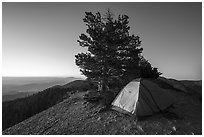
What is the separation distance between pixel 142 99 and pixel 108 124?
2.35 meters

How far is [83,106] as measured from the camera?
9352 mm

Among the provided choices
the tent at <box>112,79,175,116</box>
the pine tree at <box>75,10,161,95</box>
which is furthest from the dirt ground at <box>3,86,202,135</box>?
the pine tree at <box>75,10,161,95</box>

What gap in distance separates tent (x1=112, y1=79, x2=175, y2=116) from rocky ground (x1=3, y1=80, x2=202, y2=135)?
360 mm

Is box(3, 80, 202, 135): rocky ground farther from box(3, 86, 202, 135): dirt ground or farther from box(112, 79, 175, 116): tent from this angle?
box(112, 79, 175, 116): tent

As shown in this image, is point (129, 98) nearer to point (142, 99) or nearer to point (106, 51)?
point (142, 99)

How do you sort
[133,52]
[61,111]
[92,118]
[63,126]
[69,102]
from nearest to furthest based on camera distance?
[63,126] → [92,118] → [61,111] → [69,102] → [133,52]

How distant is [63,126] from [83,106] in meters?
2.58

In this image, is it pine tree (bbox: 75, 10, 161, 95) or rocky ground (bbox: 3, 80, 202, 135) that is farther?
pine tree (bbox: 75, 10, 161, 95)

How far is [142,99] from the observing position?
287 inches

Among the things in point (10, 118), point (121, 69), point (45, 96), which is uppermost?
point (121, 69)

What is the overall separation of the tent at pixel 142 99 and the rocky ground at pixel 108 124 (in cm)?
36

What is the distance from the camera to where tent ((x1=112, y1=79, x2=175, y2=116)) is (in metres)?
7.07

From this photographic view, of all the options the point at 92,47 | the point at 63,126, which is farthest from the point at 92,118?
the point at 92,47

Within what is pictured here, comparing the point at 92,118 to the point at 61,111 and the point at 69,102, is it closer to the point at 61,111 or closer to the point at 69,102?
the point at 61,111
